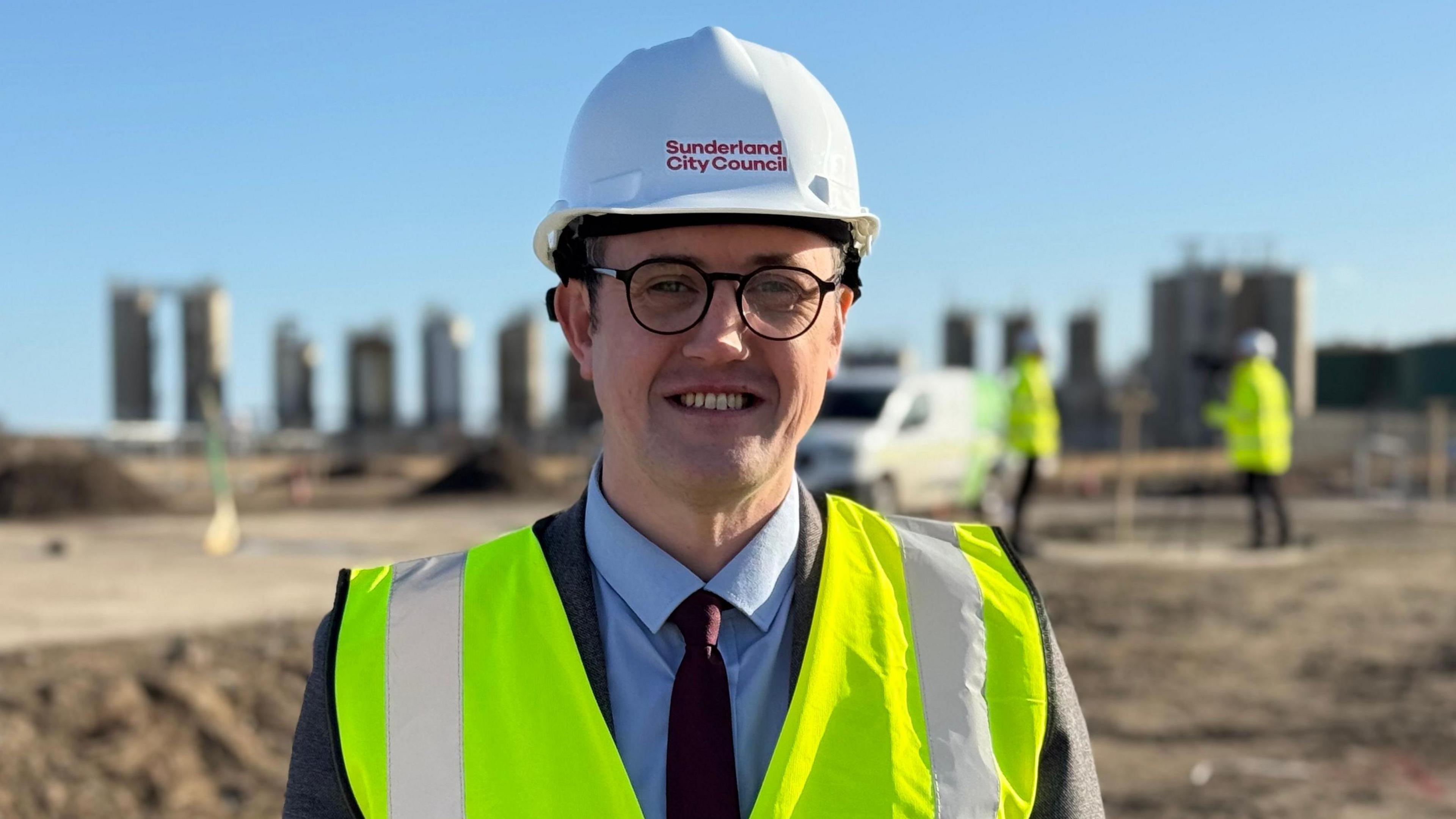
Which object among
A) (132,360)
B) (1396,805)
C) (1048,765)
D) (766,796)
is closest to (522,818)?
(766,796)

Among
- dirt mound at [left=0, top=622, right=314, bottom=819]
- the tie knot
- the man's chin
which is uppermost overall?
the man's chin

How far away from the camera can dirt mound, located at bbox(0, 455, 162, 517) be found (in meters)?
16.8

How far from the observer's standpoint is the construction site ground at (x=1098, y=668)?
5.86 metres

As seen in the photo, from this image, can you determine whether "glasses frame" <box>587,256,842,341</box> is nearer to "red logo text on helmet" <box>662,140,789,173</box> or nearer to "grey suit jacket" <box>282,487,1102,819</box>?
"red logo text on helmet" <box>662,140,789,173</box>

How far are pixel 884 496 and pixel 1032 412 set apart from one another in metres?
1.78

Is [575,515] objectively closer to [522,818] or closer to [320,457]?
[522,818]

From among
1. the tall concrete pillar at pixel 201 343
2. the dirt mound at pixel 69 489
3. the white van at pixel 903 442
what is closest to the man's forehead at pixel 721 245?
the white van at pixel 903 442

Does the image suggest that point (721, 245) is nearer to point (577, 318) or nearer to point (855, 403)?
point (577, 318)

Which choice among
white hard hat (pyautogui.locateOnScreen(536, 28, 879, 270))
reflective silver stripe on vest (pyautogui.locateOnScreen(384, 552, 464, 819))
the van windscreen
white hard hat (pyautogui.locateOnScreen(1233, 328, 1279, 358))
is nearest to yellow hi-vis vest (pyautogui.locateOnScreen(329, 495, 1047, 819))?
reflective silver stripe on vest (pyautogui.locateOnScreen(384, 552, 464, 819))

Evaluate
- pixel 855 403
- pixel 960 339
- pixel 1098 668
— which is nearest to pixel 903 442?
pixel 855 403

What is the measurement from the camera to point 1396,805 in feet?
19.0

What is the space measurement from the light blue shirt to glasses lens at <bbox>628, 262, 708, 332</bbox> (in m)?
0.33

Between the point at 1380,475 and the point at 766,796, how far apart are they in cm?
2623

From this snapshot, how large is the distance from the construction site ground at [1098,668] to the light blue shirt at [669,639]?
4.36 meters
